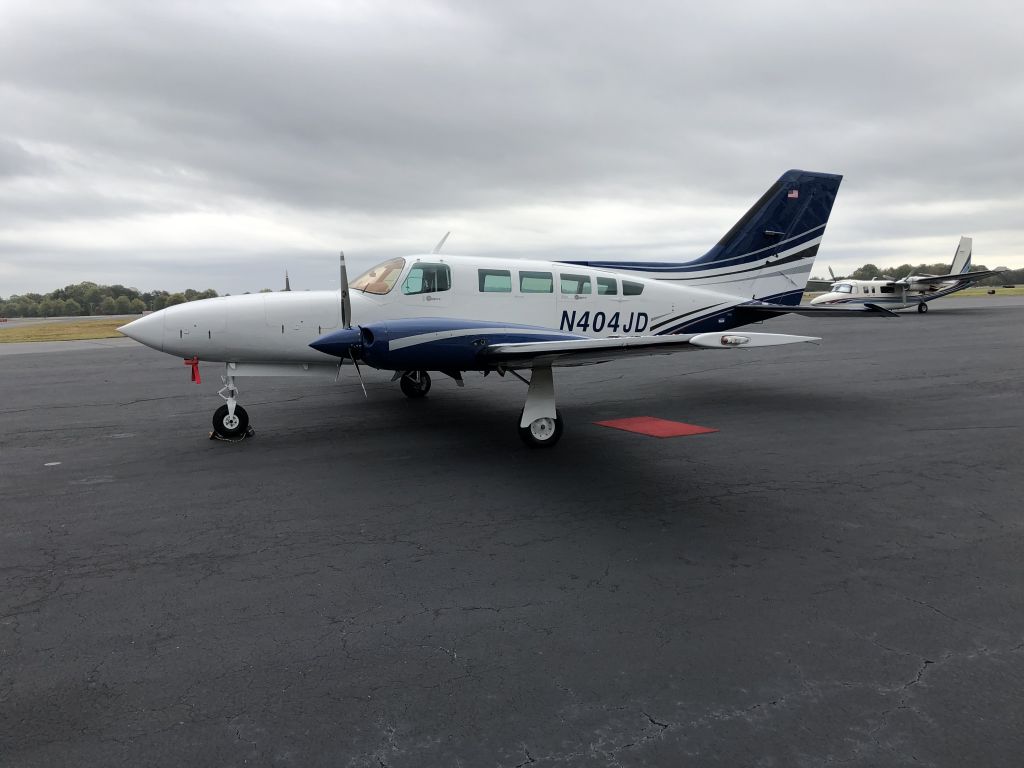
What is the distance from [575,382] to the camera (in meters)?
14.3

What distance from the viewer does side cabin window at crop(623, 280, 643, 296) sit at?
11.3 meters

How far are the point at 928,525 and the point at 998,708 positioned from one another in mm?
2759

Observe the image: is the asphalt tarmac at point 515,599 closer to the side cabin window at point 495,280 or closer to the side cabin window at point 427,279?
the side cabin window at point 427,279

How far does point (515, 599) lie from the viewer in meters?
4.14

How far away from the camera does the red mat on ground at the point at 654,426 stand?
9.28 metres

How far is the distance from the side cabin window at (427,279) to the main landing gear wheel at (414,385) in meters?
3.15

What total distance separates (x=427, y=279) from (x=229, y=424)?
3.77m

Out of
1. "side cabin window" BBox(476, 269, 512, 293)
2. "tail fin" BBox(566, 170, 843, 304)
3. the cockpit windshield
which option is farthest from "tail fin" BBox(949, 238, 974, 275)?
the cockpit windshield

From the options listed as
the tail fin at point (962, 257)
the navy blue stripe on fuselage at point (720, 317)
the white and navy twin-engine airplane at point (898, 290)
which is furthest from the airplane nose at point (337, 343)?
the tail fin at point (962, 257)

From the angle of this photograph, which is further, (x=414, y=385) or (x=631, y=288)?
(x=414, y=385)

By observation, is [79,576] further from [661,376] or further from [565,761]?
[661,376]

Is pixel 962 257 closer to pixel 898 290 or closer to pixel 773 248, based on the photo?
pixel 898 290

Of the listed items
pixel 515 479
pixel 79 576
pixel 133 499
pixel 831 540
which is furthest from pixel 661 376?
pixel 79 576

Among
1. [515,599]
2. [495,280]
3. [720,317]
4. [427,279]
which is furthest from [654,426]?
[515,599]
